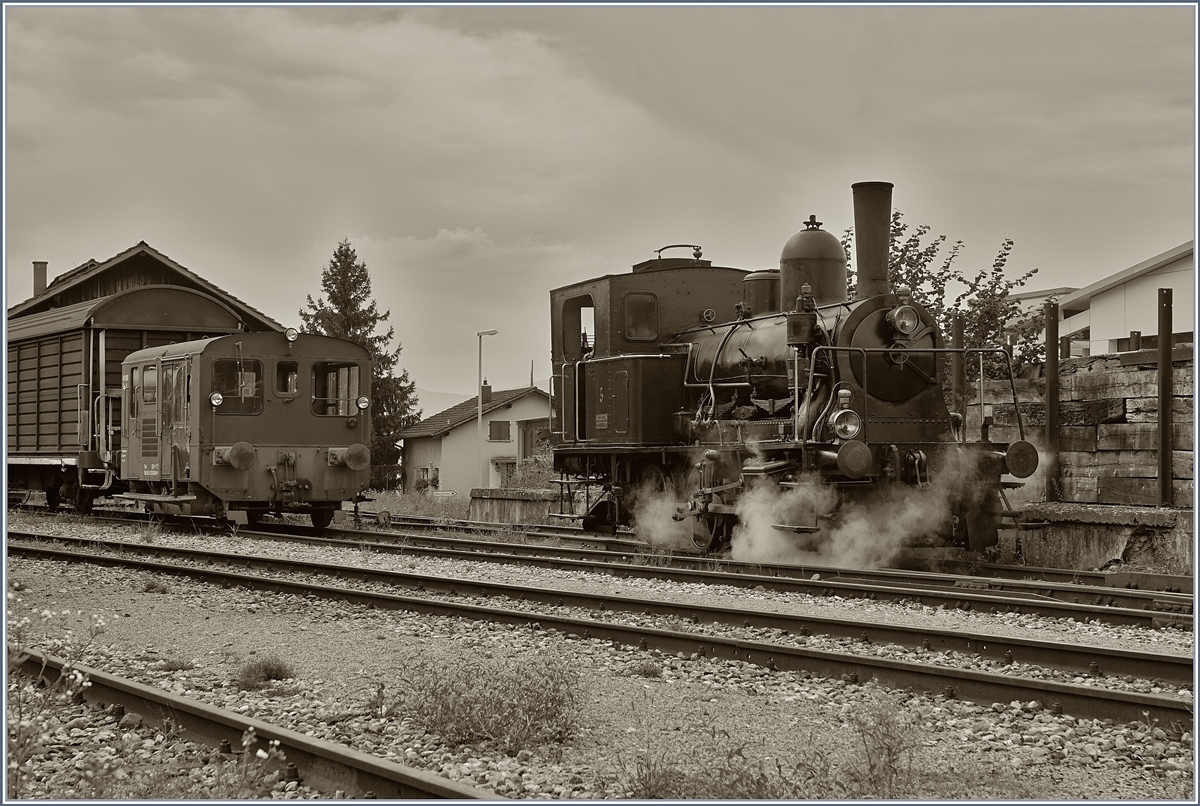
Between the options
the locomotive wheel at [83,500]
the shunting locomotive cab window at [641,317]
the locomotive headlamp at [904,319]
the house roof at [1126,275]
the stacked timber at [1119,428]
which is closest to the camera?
the locomotive headlamp at [904,319]

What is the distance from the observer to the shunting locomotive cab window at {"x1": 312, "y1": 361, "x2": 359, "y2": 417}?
16.5 m

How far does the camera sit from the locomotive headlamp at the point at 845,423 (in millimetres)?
10883

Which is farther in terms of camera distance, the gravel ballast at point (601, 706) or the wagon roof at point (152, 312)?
the wagon roof at point (152, 312)

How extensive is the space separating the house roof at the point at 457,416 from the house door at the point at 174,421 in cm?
2512

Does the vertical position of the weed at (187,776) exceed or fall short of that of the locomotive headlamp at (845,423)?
it falls short

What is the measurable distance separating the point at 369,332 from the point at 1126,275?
2452 cm

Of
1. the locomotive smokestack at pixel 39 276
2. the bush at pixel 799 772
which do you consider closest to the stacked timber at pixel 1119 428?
the bush at pixel 799 772

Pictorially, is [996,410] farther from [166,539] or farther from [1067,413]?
[166,539]

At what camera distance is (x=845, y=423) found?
35.8 ft

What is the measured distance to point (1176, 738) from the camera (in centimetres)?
513

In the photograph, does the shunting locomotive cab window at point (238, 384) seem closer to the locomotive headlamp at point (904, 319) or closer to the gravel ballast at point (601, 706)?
the gravel ballast at point (601, 706)

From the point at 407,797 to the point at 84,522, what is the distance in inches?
606

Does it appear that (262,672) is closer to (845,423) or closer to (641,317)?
(845,423)

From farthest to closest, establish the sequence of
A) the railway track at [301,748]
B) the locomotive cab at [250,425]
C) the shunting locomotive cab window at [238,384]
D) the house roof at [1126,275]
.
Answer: the house roof at [1126,275] → the shunting locomotive cab window at [238,384] → the locomotive cab at [250,425] → the railway track at [301,748]
